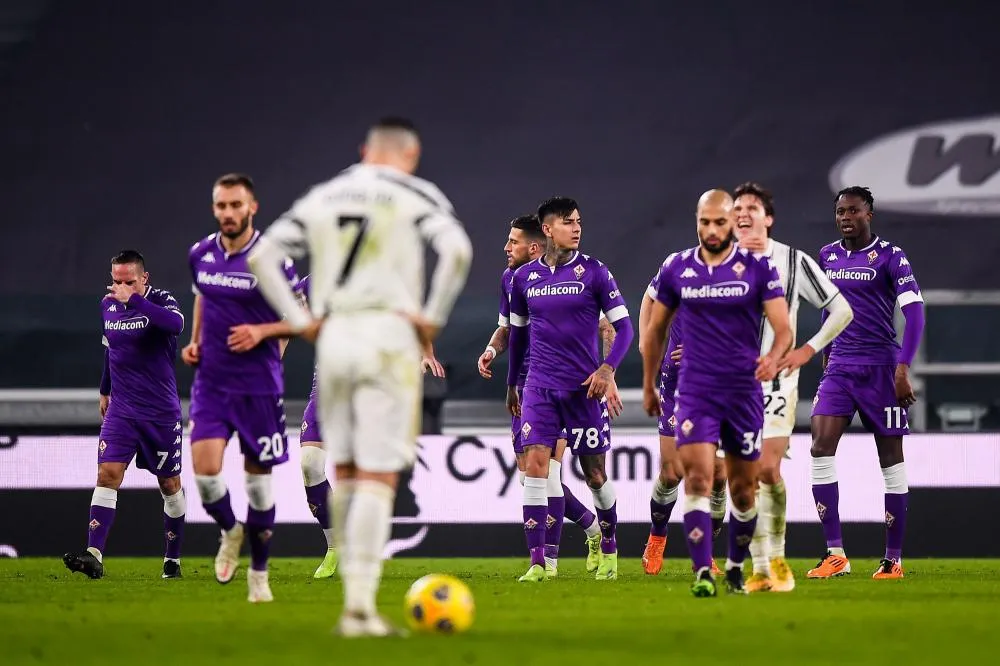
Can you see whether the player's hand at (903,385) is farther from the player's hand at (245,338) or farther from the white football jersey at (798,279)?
the player's hand at (245,338)

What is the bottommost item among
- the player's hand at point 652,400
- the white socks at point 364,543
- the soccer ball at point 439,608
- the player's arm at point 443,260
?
the soccer ball at point 439,608

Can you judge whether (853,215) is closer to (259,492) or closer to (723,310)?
(723,310)

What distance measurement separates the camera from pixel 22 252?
15.2 m

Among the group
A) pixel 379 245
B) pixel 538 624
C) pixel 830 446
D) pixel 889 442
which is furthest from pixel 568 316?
pixel 379 245

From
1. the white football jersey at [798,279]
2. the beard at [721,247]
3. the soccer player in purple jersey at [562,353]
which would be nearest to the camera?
the beard at [721,247]

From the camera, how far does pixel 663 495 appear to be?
1090 centimetres

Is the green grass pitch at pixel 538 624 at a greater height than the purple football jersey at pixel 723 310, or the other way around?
the purple football jersey at pixel 723 310

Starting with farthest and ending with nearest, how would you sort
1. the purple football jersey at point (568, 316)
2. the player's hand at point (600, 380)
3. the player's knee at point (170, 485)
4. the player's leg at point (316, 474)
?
the player's knee at point (170, 485) < the player's leg at point (316, 474) < the purple football jersey at point (568, 316) < the player's hand at point (600, 380)

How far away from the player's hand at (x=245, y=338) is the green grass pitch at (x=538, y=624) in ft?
4.16

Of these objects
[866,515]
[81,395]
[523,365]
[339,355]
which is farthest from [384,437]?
[81,395]

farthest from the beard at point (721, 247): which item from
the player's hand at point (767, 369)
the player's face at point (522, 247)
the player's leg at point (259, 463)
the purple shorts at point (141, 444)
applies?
the purple shorts at point (141, 444)

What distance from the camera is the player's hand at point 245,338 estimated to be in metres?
7.77

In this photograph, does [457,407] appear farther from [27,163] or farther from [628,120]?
[27,163]

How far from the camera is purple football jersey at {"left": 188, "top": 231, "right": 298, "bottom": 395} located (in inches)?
316
